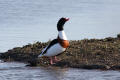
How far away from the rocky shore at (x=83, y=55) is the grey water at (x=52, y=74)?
0.41 metres

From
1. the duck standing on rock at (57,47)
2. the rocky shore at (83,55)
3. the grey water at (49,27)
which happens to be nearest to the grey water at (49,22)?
the grey water at (49,27)

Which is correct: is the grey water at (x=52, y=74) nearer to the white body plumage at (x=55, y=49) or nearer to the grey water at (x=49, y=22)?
the white body plumage at (x=55, y=49)

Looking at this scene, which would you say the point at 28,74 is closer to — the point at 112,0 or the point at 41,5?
the point at 41,5

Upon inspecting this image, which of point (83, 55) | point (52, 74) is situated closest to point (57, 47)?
point (83, 55)

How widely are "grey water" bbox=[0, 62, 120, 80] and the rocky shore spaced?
1.34 ft

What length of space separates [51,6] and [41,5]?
5.01 feet

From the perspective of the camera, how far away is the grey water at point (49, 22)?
2222cm

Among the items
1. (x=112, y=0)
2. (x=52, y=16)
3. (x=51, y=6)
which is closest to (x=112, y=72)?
(x=52, y=16)

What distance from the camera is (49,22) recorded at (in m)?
28.0

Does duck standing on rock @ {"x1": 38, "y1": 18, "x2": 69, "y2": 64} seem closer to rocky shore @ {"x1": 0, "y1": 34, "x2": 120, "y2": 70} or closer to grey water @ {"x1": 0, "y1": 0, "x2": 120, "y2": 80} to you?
rocky shore @ {"x1": 0, "y1": 34, "x2": 120, "y2": 70}

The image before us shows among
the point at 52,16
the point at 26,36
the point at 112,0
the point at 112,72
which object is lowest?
the point at 112,72

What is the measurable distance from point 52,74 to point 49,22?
14.7 m

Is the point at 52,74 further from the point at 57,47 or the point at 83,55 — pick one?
the point at 83,55

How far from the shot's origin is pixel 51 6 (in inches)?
1522
